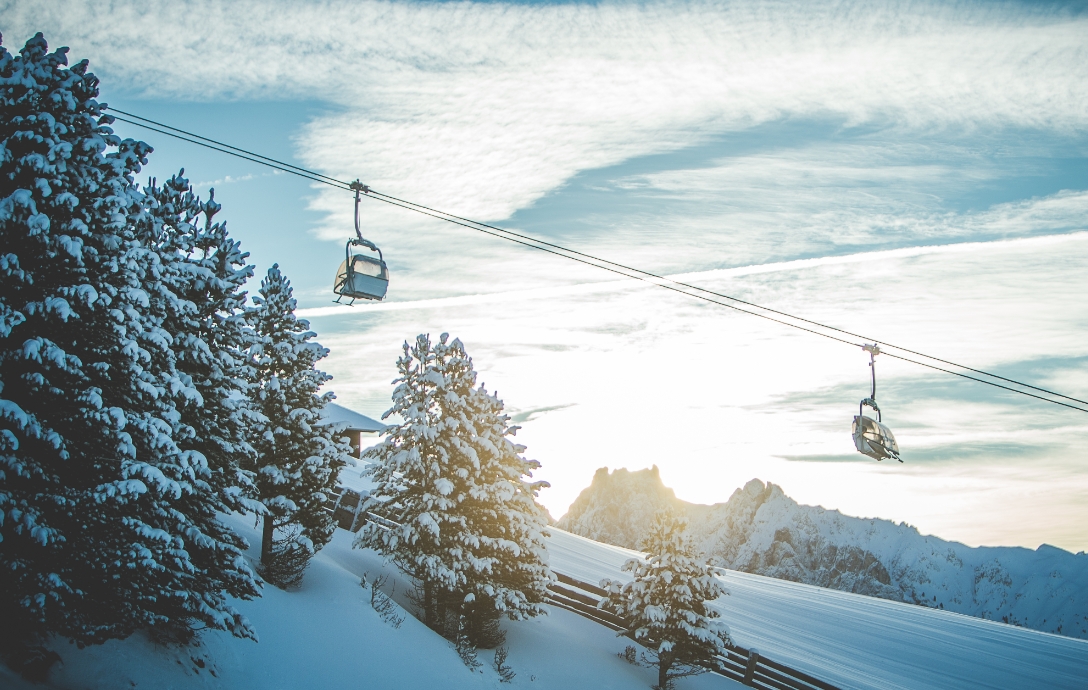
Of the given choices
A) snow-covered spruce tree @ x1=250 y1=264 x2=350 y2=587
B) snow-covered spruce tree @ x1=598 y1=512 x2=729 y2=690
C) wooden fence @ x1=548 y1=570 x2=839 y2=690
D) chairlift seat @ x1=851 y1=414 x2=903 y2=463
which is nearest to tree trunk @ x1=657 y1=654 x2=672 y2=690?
snow-covered spruce tree @ x1=598 y1=512 x2=729 y2=690

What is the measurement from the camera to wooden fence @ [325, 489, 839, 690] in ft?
67.3

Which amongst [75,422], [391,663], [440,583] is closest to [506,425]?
[440,583]

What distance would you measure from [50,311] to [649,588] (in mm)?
17231

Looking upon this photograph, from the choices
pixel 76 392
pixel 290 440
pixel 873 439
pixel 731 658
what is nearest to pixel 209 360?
pixel 76 392

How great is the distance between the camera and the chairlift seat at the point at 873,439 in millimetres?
14656

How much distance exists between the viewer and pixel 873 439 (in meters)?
14.7

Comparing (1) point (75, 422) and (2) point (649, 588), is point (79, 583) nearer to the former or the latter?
(1) point (75, 422)

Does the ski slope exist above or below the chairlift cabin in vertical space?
below

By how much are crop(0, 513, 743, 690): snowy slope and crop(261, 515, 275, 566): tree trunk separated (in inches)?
52.3

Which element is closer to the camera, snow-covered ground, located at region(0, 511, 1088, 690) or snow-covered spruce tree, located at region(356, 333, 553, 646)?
snow-covered ground, located at region(0, 511, 1088, 690)

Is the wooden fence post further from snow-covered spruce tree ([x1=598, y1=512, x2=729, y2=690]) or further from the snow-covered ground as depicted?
snow-covered spruce tree ([x1=598, y1=512, x2=729, y2=690])

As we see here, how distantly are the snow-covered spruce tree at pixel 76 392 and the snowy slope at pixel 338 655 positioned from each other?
2.76 feet

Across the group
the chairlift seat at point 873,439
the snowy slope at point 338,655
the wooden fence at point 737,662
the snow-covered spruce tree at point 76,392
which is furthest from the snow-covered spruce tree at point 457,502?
the chairlift seat at point 873,439

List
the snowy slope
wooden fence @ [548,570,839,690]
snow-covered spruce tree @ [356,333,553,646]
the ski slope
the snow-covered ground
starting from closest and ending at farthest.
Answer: the snowy slope, the snow-covered ground, snow-covered spruce tree @ [356,333,553,646], wooden fence @ [548,570,839,690], the ski slope
